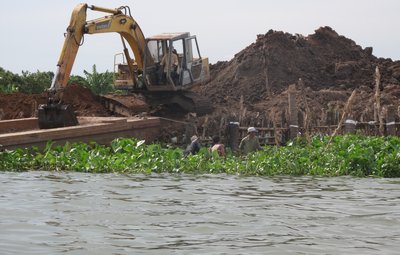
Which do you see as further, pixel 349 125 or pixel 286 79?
pixel 286 79

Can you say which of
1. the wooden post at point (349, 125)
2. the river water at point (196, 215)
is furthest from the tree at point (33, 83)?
Result: the river water at point (196, 215)

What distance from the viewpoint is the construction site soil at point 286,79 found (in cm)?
3017

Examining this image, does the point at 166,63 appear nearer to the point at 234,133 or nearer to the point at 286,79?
the point at 234,133

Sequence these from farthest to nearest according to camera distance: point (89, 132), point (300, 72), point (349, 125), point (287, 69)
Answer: point (300, 72)
point (287, 69)
point (349, 125)
point (89, 132)

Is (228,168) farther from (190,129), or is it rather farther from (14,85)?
(14,85)

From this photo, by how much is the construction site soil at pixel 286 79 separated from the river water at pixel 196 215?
42.0ft

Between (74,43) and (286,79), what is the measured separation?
46.8 feet

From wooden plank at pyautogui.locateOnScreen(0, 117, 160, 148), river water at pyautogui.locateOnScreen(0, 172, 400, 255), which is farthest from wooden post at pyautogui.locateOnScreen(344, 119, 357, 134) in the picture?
river water at pyautogui.locateOnScreen(0, 172, 400, 255)

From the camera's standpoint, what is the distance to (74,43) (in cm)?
2467

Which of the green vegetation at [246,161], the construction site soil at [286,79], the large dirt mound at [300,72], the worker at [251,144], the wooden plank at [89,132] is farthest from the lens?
the large dirt mound at [300,72]

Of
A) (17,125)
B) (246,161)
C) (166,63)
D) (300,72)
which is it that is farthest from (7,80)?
(246,161)

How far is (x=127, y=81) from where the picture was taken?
94.5 ft

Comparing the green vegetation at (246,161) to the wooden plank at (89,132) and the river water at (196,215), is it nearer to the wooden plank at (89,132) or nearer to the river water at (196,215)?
the river water at (196,215)

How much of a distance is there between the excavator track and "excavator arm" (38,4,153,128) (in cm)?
169
